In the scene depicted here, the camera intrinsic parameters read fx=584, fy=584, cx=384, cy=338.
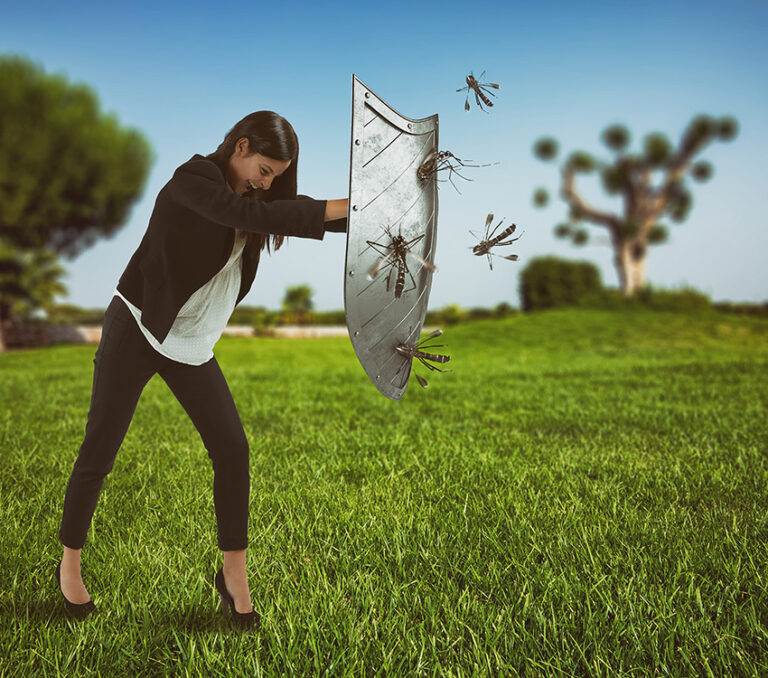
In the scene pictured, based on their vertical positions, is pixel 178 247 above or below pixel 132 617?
above

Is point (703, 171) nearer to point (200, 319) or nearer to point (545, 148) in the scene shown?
point (545, 148)

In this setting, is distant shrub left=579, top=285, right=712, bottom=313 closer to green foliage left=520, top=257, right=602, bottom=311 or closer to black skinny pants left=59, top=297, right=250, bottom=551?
green foliage left=520, top=257, right=602, bottom=311

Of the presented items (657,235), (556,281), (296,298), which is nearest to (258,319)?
(296,298)

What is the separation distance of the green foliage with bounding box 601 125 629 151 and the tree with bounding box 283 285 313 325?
1924 cm

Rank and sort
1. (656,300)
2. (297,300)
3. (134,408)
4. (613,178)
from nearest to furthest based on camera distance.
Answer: (134,408), (656,300), (297,300), (613,178)

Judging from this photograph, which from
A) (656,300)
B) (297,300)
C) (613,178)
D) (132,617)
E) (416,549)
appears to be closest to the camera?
(132,617)

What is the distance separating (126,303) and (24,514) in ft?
6.80

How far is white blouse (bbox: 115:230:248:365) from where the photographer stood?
7.21ft

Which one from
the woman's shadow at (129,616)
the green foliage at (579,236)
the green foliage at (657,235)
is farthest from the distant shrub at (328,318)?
the woman's shadow at (129,616)

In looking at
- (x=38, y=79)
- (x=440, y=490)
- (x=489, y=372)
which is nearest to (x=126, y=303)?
(x=440, y=490)

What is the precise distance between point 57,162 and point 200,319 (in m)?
23.3

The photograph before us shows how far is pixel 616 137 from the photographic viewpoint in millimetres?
33469

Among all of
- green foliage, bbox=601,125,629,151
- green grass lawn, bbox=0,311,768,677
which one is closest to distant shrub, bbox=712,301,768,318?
green foliage, bbox=601,125,629,151

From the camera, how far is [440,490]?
381 centimetres
